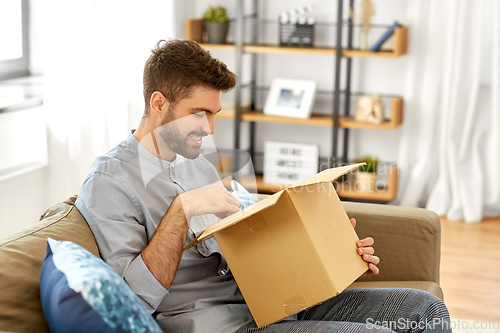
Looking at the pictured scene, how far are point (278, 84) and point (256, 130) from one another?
15.8 inches

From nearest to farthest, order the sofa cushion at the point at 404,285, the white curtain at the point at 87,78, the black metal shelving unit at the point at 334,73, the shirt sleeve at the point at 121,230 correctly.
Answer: the shirt sleeve at the point at 121,230 → the sofa cushion at the point at 404,285 → the white curtain at the point at 87,78 → the black metal shelving unit at the point at 334,73

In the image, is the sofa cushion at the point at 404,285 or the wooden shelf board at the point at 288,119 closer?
the sofa cushion at the point at 404,285

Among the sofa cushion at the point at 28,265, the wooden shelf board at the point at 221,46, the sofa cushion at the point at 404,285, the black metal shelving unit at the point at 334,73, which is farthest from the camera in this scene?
the wooden shelf board at the point at 221,46

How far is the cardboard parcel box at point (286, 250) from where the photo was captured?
1067 mm

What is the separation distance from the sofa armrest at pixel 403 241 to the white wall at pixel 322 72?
198 cm

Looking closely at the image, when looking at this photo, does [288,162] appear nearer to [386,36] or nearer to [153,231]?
[386,36]

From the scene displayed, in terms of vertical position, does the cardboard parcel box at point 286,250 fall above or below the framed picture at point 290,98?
below

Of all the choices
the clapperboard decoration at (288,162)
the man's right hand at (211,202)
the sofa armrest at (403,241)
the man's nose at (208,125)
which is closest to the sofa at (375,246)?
the sofa armrest at (403,241)

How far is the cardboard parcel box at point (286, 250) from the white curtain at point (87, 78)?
161 cm

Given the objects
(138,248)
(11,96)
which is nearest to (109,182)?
(138,248)

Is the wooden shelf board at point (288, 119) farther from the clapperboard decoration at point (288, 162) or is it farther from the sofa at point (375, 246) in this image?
the sofa at point (375, 246)

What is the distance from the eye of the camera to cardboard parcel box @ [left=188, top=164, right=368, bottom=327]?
1.07 metres

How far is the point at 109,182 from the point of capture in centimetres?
117

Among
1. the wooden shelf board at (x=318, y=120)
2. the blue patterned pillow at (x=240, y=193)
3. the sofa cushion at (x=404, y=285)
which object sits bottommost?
the sofa cushion at (x=404, y=285)
